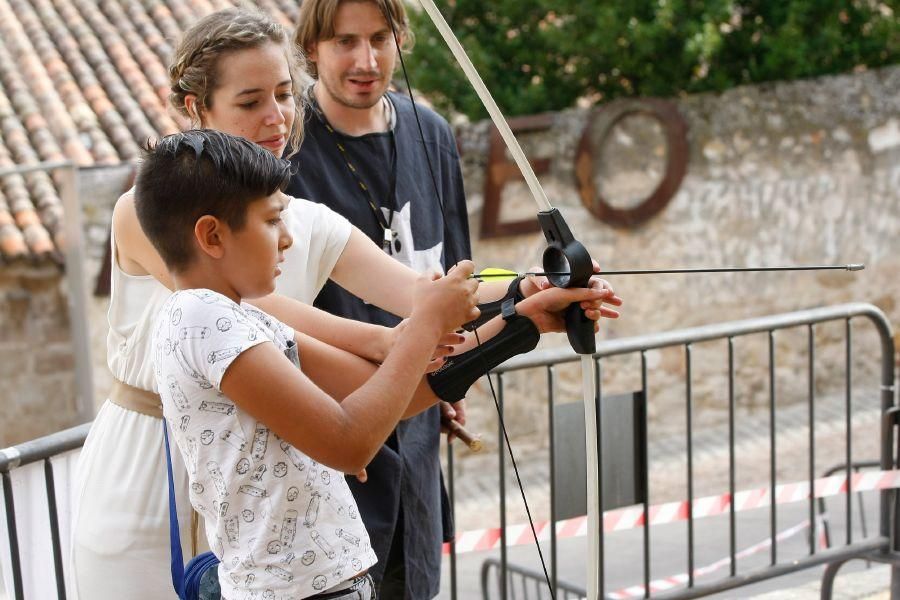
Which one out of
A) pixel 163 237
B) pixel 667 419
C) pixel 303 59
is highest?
pixel 303 59

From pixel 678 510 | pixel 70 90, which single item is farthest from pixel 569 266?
pixel 70 90

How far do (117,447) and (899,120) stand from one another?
912 cm

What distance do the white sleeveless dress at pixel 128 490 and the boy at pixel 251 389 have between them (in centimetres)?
32

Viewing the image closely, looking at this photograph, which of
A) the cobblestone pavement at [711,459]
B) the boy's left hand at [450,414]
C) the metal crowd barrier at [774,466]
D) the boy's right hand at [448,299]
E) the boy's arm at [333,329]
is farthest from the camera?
the cobblestone pavement at [711,459]

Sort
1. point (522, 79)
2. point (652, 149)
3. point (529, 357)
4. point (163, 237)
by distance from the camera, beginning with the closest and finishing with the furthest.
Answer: point (163, 237)
point (529, 357)
point (652, 149)
point (522, 79)

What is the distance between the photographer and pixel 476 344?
2.06 meters

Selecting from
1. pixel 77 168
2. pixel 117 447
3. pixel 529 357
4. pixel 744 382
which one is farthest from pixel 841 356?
pixel 117 447

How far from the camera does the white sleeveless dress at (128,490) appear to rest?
6.62 ft

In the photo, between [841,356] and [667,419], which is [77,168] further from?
[841,356]

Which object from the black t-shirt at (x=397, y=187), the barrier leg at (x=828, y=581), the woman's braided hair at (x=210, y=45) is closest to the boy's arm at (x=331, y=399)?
the woman's braided hair at (x=210, y=45)

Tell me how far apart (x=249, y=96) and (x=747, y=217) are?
8.40 metres

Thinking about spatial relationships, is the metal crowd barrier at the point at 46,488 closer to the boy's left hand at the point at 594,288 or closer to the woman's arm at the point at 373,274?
the woman's arm at the point at 373,274

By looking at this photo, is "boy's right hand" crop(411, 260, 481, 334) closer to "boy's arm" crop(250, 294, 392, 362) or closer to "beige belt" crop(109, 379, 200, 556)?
"boy's arm" crop(250, 294, 392, 362)

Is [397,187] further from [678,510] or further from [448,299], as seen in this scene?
[678,510]
